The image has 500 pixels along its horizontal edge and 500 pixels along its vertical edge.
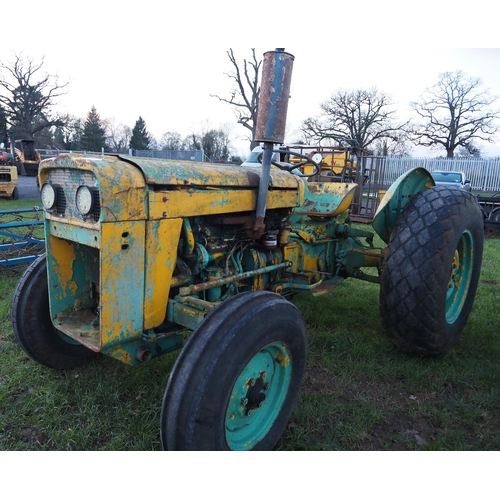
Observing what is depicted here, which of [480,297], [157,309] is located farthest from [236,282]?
[480,297]

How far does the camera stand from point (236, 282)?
2.70 metres

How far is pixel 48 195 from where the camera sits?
2184 mm

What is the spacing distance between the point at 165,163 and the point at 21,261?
3823 millimetres

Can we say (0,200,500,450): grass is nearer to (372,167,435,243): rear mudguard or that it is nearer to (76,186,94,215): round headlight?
(372,167,435,243): rear mudguard

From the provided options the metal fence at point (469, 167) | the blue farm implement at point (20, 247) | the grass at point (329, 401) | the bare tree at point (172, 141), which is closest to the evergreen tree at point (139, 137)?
the bare tree at point (172, 141)

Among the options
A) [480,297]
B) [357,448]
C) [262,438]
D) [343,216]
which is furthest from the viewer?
[480,297]

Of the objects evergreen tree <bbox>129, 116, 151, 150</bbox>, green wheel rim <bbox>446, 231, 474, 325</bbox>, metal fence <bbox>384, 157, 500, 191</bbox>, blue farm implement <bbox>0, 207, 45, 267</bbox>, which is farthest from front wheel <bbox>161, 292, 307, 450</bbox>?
evergreen tree <bbox>129, 116, 151, 150</bbox>

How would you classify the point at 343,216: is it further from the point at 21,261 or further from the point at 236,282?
the point at 21,261

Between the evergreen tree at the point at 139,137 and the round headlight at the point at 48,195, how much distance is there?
44953 mm

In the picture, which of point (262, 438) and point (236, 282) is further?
point (236, 282)

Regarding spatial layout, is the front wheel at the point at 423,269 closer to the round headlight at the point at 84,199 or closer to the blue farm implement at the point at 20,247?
the round headlight at the point at 84,199


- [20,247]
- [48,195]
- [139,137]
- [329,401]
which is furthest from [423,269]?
[139,137]

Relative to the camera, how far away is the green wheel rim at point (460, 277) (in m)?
3.55

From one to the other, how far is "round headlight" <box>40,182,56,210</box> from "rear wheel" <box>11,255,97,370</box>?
2.38 ft
